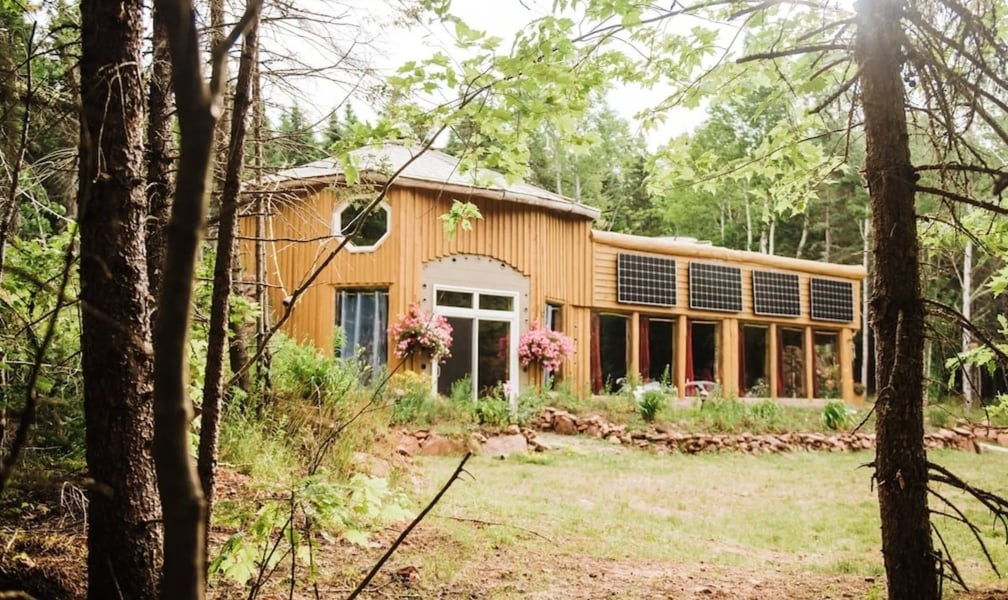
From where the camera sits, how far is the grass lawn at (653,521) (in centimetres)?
437

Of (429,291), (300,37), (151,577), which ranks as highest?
(300,37)

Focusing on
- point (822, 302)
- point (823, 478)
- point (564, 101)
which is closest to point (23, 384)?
point (564, 101)

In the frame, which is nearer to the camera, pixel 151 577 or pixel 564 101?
pixel 151 577

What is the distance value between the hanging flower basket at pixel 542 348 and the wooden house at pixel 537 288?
213 millimetres

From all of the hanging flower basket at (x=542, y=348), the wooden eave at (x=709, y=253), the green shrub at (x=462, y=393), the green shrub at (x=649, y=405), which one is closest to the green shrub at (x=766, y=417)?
the green shrub at (x=649, y=405)

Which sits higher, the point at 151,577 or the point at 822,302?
the point at 822,302

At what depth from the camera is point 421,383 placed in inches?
424

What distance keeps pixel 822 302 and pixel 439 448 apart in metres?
12.8

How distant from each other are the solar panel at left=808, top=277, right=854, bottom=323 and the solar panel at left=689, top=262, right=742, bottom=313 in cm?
264

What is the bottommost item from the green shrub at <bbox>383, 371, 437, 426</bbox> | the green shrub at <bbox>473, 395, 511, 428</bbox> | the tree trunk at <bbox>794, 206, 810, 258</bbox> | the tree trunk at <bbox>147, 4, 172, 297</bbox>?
the green shrub at <bbox>473, 395, 511, 428</bbox>

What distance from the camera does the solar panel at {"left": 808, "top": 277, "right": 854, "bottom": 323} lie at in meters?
18.0

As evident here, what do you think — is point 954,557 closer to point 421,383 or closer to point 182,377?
point 182,377

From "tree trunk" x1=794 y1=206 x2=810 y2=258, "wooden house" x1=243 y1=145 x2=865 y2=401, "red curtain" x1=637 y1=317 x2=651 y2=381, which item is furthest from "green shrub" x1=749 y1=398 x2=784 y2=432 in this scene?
"tree trunk" x1=794 y1=206 x2=810 y2=258

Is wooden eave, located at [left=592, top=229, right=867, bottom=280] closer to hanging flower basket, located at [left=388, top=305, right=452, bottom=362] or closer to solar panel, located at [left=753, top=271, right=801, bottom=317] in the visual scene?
solar panel, located at [left=753, top=271, right=801, bottom=317]
